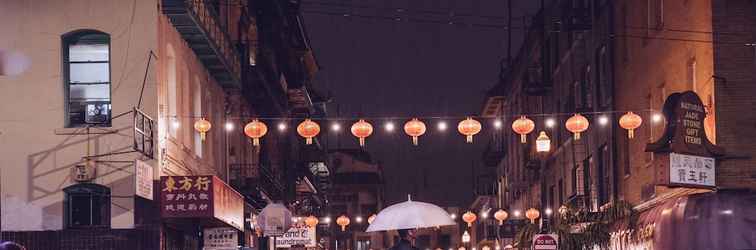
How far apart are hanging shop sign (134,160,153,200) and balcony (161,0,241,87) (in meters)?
3.35

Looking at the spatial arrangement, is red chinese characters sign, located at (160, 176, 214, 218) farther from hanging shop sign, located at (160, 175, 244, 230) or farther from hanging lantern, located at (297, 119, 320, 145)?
hanging lantern, located at (297, 119, 320, 145)

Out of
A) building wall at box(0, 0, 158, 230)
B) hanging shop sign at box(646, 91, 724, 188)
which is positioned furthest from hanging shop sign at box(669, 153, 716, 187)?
building wall at box(0, 0, 158, 230)

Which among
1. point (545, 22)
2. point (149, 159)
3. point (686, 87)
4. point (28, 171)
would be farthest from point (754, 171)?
point (545, 22)

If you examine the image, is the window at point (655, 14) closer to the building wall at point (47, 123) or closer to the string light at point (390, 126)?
the string light at point (390, 126)

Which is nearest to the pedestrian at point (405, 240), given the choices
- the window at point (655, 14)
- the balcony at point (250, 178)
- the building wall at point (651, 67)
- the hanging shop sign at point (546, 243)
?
the building wall at point (651, 67)

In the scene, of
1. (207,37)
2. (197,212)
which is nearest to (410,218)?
(197,212)

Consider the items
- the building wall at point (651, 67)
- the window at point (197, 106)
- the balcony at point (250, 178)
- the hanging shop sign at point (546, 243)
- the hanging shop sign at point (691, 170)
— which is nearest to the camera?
the hanging shop sign at point (691, 170)

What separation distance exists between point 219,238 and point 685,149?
1149 centimetres

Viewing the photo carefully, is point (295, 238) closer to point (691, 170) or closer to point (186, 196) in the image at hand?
point (186, 196)

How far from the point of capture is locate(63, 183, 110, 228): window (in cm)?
2369

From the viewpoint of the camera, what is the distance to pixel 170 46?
2598cm

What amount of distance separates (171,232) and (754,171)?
11.9m

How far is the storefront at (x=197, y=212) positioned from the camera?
24266 millimetres

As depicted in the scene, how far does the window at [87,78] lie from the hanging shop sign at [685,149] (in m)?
10.5
